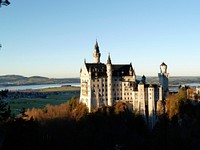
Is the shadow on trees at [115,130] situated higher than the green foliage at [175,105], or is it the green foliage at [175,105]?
the green foliage at [175,105]

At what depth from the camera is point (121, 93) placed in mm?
75375

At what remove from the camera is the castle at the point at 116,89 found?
7256cm

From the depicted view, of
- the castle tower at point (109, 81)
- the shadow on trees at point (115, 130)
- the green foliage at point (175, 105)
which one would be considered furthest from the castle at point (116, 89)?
the green foliage at point (175, 105)

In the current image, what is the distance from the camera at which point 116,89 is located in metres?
75.4

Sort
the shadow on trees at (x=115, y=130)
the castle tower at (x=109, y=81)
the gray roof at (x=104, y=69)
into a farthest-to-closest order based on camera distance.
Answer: the gray roof at (x=104, y=69)
the castle tower at (x=109, y=81)
the shadow on trees at (x=115, y=130)

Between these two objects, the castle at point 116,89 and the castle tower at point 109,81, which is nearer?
the castle at point 116,89

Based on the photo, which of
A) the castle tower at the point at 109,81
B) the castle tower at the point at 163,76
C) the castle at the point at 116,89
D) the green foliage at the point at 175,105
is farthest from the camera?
the castle tower at the point at 163,76

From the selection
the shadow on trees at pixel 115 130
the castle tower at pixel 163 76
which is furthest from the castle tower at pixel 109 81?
the castle tower at pixel 163 76

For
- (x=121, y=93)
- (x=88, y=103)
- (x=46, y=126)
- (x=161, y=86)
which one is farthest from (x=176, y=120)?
(x=46, y=126)

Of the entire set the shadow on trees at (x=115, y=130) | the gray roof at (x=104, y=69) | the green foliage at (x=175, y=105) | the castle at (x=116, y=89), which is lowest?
the shadow on trees at (x=115, y=130)

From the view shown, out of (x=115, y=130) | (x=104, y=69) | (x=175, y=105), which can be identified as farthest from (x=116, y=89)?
(x=115, y=130)

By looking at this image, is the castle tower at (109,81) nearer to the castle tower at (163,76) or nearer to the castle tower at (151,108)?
the castle tower at (151,108)

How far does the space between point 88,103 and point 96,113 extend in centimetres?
597

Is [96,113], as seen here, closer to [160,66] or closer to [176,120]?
[176,120]
